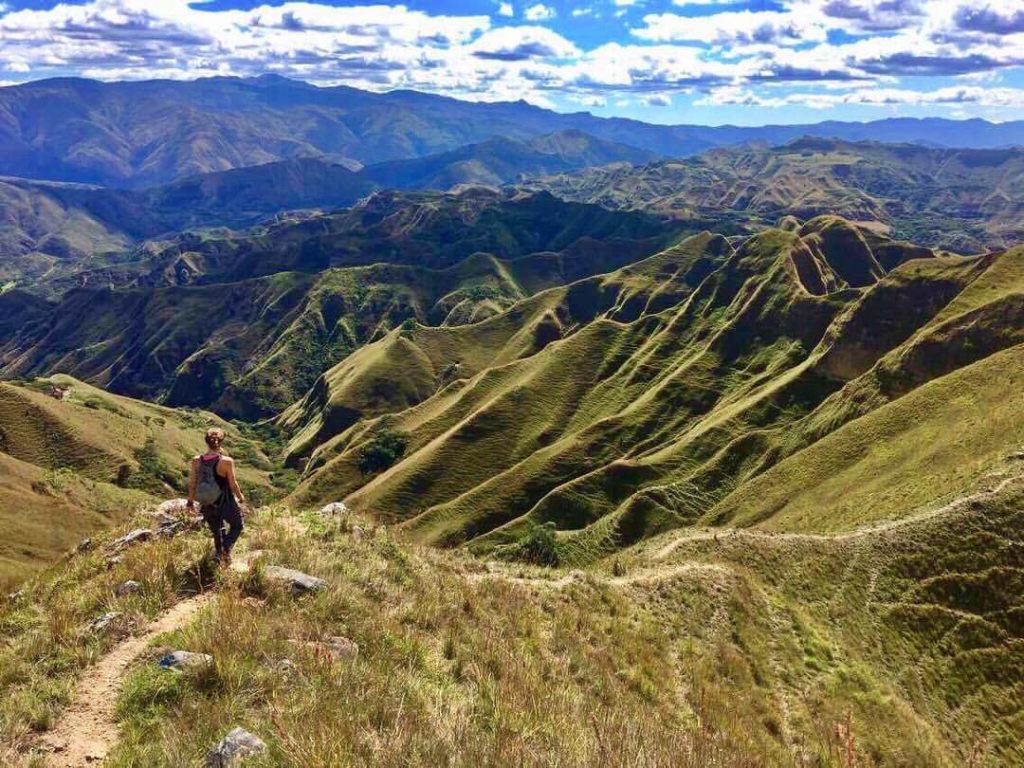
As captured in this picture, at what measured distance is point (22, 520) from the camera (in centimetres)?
8625

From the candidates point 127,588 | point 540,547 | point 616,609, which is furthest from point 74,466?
point 127,588

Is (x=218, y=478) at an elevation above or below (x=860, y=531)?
above

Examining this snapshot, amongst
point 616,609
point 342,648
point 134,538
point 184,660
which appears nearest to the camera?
point 184,660

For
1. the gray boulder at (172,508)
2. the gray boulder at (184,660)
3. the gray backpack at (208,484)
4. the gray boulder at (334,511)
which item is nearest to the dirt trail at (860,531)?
the gray boulder at (334,511)

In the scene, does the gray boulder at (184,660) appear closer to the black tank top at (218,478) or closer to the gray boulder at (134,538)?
the black tank top at (218,478)

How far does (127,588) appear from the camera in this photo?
13.9 meters

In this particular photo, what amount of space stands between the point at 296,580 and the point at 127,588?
3450 millimetres

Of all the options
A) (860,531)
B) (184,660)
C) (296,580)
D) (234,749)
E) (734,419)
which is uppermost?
(234,749)

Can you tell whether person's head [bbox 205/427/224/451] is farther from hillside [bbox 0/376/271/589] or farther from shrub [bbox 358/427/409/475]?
shrub [bbox 358/427/409/475]

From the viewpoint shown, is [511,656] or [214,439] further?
[214,439]

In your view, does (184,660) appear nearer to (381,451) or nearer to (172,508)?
(172,508)

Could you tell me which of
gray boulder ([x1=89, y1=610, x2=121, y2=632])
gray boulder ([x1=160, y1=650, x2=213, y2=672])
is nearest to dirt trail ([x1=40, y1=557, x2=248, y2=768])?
gray boulder ([x1=89, y1=610, x2=121, y2=632])

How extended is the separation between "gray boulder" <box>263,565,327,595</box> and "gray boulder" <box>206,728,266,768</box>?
581cm

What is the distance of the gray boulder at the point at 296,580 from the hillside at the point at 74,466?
63481 millimetres
